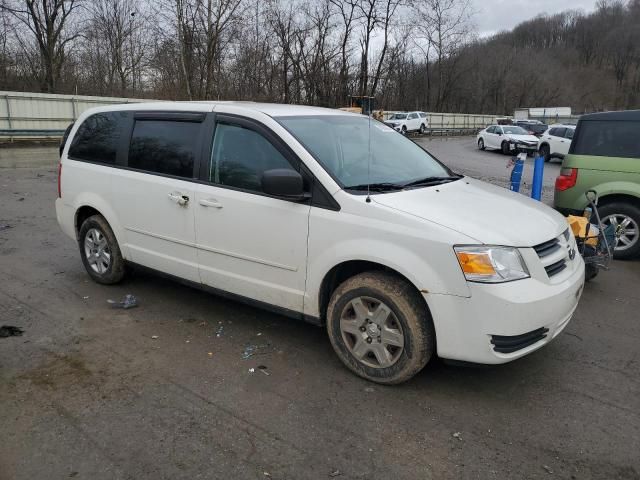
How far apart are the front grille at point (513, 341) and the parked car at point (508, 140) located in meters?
23.8

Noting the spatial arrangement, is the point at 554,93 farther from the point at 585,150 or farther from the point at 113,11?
the point at 585,150

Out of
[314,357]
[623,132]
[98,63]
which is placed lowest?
[314,357]

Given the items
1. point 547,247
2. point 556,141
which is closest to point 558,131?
point 556,141

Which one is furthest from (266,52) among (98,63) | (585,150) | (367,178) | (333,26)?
(367,178)

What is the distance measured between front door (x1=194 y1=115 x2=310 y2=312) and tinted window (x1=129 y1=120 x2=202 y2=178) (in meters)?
0.27

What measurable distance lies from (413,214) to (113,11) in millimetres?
42769

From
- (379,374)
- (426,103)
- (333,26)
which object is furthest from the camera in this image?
(426,103)

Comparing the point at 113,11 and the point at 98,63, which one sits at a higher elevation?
the point at 113,11

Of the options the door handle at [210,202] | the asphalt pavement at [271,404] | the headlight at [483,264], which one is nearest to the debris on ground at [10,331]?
the asphalt pavement at [271,404]

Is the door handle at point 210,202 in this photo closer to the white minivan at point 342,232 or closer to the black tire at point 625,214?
the white minivan at point 342,232

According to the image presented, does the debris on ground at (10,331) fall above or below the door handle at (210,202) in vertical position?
below

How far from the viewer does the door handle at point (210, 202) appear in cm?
401

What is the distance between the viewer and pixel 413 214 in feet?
10.7

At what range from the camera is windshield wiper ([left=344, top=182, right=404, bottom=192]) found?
3.60 m
